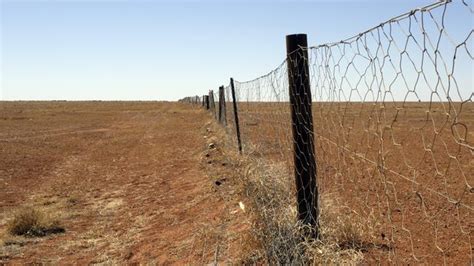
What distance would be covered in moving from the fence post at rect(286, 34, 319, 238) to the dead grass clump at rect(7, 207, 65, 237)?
3.70 metres

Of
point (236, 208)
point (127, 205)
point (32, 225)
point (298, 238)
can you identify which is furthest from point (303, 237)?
point (127, 205)

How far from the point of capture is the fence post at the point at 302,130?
3.90 metres

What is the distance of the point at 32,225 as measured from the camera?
21.1 ft

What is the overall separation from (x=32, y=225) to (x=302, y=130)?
4050 millimetres

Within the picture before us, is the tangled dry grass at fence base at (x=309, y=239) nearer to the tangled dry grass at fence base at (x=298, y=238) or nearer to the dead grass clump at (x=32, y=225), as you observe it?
the tangled dry grass at fence base at (x=298, y=238)

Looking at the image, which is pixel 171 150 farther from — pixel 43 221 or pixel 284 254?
pixel 284 254

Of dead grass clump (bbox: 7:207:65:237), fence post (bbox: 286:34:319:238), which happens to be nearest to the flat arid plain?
dead grass clump (bbox: 7:207:65:237)

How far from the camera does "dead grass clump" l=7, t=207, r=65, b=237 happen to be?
634 centimetres

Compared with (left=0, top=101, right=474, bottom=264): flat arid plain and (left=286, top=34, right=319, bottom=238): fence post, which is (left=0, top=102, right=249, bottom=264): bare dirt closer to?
(left=0, top=101, right=474, bottom=264): flat arid plain

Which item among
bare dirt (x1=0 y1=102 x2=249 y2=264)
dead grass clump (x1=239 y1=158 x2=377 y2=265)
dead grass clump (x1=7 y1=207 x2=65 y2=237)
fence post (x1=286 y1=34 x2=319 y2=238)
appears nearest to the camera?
dead grass clump (x1=239 y1=158 x2=377 y2=265)

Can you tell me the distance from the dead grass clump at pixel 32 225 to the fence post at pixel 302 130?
370cm

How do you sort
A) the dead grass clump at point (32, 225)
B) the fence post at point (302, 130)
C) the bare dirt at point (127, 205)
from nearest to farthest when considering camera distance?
the fence post at point (302, 130) < the bare dirt at point (127, 205) < the dead grass clump at point (32, 225)

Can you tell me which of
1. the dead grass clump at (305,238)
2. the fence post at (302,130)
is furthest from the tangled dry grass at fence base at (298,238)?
the fence post at (302,130)

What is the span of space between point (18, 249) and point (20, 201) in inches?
104
